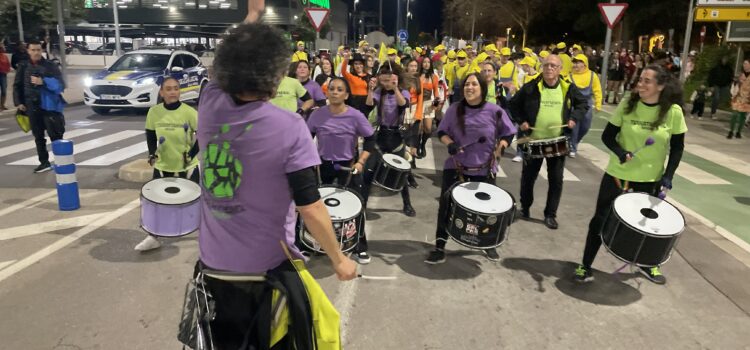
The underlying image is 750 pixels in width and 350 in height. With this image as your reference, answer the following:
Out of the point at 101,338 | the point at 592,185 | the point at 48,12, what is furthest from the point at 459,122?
the point at 48,12

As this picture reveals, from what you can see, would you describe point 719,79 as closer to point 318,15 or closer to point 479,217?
point 318,15

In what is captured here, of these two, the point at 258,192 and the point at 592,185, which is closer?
the point at 258,192

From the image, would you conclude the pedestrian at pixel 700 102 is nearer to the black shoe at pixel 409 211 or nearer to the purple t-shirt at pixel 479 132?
the black shoe at pixel 409 211

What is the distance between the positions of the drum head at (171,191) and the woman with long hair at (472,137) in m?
2.26

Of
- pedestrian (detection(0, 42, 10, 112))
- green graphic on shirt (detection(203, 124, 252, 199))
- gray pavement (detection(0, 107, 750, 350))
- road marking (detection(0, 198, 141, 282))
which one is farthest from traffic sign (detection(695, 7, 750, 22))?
pedestrian (detection(0, 42, 10, 112))

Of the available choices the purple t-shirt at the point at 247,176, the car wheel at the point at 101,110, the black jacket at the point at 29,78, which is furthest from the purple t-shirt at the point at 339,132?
the car wheel at the point at 101,110

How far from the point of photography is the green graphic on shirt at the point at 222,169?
82.9 inches

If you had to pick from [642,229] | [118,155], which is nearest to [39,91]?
[118,155]

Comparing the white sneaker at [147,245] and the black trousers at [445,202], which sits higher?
the black trousers at [445,202]

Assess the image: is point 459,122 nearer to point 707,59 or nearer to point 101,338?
point 101,338

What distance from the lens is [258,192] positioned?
2.11m

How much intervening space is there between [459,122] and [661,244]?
206 centimetres

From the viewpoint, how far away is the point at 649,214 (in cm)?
439

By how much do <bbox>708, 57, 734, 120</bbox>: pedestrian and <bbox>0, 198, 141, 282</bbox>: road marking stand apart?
16.0 m
